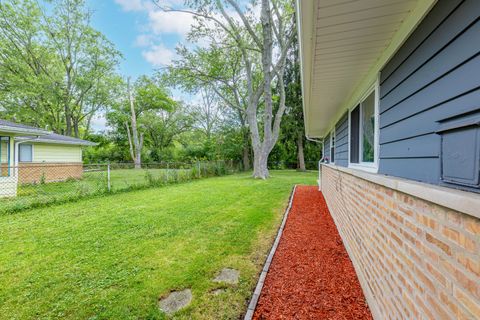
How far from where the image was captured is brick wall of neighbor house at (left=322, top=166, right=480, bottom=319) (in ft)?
2.78

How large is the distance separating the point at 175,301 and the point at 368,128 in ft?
11.1

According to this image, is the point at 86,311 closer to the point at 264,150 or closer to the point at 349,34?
the point at 349,34

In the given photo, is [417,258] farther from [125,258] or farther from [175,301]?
[125,258]

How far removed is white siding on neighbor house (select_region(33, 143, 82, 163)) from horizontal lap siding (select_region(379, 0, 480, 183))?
1481 centimetres

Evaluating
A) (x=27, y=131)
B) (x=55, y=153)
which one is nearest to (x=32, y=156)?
(x=55, y=153)

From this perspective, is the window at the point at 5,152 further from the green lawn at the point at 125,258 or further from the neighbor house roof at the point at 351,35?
the neighbor house roof at the point at 351,35

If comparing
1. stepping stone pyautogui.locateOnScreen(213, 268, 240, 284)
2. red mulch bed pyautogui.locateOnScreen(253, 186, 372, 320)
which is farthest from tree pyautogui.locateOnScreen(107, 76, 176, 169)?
stepping stone pyautogui.locateOnScreen(213, 268, 240, 284)

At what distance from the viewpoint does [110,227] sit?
4.50 metres

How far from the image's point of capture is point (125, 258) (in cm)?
314

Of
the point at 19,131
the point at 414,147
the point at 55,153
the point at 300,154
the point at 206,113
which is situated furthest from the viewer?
the point at 206,113

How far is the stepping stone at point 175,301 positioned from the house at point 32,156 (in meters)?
5.53

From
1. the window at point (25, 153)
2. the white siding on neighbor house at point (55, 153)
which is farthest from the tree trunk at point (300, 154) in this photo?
the window at point (25, 153)

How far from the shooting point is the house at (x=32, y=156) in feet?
26.5

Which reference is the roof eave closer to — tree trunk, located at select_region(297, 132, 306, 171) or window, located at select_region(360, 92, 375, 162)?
window, located at select_region(360, 92, 375, 162)
